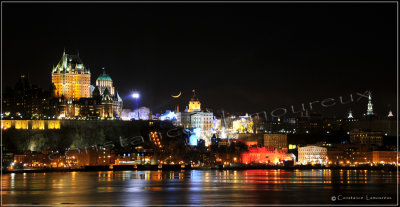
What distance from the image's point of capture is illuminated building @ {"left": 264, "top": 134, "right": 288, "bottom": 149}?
111438 millimetres

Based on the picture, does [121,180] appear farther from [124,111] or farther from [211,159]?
[124,111]

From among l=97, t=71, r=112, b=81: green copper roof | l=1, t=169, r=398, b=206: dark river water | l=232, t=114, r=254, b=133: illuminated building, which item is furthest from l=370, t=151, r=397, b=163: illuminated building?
l=97, t=71, r=112, b=81: green copper roof

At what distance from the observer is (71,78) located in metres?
98.0

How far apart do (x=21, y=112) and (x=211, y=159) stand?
2359cm

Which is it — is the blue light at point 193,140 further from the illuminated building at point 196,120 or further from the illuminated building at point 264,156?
the illuminated building at point 196,120

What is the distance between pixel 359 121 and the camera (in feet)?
436

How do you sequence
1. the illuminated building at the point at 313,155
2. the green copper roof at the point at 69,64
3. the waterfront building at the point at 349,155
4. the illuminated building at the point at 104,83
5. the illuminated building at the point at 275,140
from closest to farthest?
the waterfront building at the point at 349,155
the illuminated building at the point at 313,155
the green copper roof at the point at 69,64
the illuminated building at the point at 104,83
the illuminated building at the point at 275,140

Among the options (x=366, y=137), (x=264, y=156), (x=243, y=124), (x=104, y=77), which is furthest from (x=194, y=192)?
(x=243, y=124)

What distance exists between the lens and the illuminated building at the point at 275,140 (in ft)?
366

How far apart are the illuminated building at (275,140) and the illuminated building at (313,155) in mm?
10655

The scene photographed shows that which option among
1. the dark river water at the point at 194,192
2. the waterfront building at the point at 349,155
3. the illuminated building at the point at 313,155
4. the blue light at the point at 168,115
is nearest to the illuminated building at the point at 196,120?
the blue light at the point at 168,115

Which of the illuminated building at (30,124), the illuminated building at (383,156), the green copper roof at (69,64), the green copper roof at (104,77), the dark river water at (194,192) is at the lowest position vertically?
the dark river water at (194,192)

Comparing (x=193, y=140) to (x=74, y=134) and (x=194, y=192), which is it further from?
(x=194, y=192)

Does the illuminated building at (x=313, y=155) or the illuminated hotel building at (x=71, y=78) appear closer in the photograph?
the illuminated building at (x=313, y=155)
